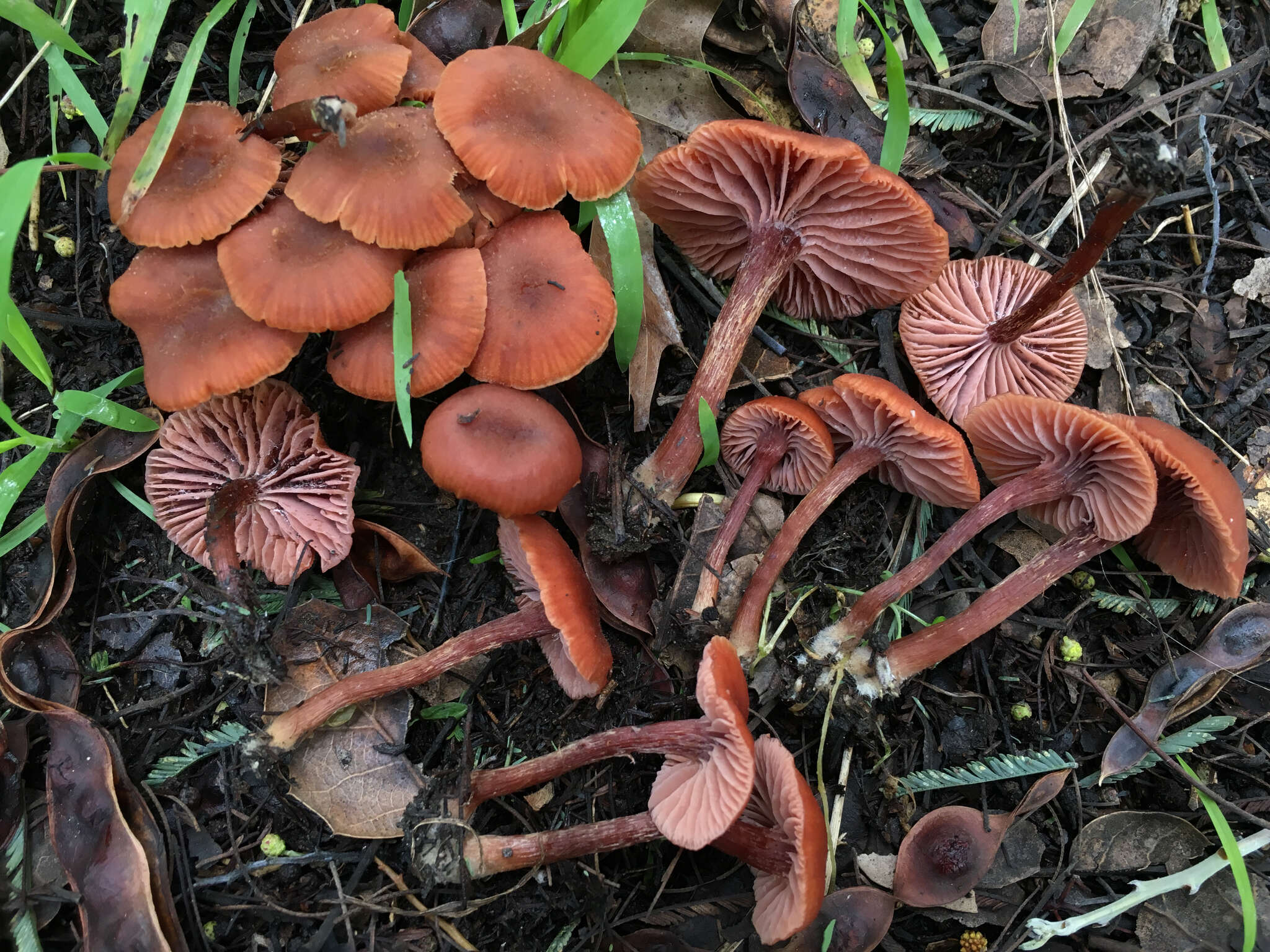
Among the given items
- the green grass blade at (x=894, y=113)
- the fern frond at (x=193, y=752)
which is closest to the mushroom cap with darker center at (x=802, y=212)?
the green grass blade at (x=894, y=113)

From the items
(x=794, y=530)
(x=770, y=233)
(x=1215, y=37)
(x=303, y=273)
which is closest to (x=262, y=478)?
(x=303, y=273)

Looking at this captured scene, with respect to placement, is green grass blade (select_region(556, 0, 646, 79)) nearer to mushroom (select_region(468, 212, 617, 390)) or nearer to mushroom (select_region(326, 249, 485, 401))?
mushroom (select_region(468, 212, 617, 390))

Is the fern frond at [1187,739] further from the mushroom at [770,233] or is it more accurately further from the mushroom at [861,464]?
the mushroom at [770,233]

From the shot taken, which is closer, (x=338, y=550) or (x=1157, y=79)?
(x=338, y=550)

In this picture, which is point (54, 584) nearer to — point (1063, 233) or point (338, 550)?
point (338, 550)


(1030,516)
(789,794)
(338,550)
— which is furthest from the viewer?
(1030,516)

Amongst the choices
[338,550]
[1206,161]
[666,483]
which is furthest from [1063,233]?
[338,550]
